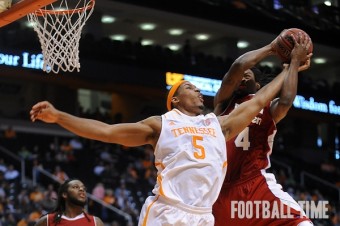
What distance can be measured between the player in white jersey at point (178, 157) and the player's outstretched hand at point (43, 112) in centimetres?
12

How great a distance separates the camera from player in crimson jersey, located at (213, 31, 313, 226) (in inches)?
192

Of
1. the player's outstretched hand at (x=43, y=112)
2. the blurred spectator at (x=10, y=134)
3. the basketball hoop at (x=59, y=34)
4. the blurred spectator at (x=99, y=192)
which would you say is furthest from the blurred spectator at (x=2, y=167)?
the player's outstretched hand at (x=43, y=112)

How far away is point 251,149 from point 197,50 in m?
19.8

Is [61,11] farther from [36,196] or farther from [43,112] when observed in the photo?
[36,196]

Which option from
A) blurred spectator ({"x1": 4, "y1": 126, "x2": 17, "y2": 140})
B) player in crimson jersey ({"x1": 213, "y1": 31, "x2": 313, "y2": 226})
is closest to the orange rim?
player in crimson jersey ({"x1": 213, "y1": 31, "x2": 313, "y2": 226})

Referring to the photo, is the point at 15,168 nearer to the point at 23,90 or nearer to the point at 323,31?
the point at 23,90

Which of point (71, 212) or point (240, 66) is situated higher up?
point (240, 66)

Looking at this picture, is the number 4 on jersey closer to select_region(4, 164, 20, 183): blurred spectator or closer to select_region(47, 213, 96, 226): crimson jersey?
select_region(47, 213, 96, 226): crimson jersey

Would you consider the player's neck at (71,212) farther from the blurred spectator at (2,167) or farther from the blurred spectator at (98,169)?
the blurred spectator at (98,169)

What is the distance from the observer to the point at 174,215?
4242mm

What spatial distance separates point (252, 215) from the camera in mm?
4910

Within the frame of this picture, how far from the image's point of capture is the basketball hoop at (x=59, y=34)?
21.4ft

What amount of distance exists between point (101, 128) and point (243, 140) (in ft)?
4.14
